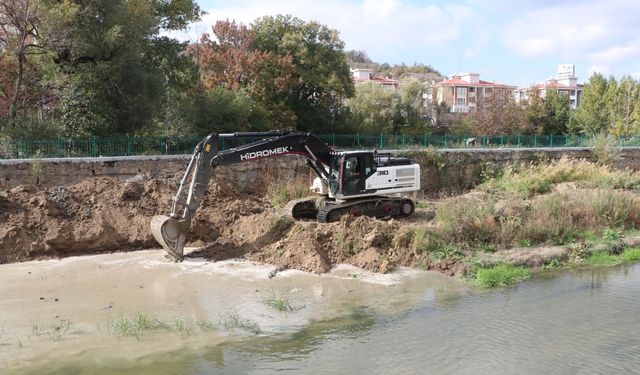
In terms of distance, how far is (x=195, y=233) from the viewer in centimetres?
1340

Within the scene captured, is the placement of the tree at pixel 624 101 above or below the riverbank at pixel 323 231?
above

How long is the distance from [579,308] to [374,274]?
3743 millimetres

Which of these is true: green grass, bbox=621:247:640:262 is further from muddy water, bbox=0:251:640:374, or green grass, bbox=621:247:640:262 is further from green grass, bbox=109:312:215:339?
green grass, bbox=109:312:215:339

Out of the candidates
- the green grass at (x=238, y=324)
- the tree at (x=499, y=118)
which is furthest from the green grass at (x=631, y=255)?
the tree at (x=499, y=118)

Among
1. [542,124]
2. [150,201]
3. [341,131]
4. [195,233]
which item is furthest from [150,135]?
[542,124]

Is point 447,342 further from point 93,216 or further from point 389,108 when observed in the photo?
point 389,108

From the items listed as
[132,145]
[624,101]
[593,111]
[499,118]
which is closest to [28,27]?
[132,145]

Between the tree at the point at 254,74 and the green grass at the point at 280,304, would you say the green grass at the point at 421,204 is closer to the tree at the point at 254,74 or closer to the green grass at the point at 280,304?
the green grass at the point at 280,304

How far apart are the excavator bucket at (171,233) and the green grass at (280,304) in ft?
9.97

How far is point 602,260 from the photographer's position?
12.8 meters

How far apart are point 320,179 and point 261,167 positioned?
13.6ft

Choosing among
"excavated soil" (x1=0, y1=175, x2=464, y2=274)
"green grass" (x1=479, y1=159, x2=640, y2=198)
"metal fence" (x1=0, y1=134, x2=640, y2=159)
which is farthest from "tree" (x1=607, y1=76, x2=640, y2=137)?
"excavated soil" (x1=0, y1=175, x2=464, y2=274)

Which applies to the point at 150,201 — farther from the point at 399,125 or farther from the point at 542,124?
the point at 542,124

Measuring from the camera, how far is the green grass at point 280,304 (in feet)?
30.4
